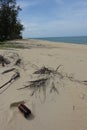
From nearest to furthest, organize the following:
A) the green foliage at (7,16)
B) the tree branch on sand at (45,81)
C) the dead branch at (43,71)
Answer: the tree branch on sand at (45,81)
the dead branch at (43,71)
the green foliage at (7,16)

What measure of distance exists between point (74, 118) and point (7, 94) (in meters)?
1.82

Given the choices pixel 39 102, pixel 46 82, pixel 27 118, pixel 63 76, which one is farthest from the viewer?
pixel 63 76

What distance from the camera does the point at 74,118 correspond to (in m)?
4.40

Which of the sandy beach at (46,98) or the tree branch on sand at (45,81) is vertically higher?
the tree branch on sand at (45,81)

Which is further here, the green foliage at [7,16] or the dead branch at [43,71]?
the green foliage at [7,16]

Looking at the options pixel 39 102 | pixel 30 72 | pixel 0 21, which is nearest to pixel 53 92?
pixel 39 102

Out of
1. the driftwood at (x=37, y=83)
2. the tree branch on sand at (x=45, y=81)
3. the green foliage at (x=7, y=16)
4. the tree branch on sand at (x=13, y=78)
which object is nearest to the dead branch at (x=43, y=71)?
the tree branch on sand at (x=45, y=81)

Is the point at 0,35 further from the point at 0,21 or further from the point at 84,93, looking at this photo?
the point at 84,93

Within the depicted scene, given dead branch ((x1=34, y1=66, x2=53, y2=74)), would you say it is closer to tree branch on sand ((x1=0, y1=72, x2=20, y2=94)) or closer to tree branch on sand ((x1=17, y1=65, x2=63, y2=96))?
tree branch on sand ((x1=17, y1=65, x2=63, y2=96))

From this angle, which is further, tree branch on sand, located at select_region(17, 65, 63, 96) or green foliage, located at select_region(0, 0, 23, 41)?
green foliage, located at select_region(0, 0, 23, 41)

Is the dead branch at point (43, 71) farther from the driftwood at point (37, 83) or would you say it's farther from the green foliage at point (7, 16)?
the green foliage at point (7, 16)

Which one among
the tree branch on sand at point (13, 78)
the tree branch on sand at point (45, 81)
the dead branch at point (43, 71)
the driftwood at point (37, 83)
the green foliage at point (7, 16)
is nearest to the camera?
the tree branch on sand at point (45, 81)

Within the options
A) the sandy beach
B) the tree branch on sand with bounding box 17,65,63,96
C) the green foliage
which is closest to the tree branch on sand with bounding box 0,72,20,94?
the sandy beach

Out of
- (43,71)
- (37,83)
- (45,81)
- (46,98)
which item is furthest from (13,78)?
(46,98)
